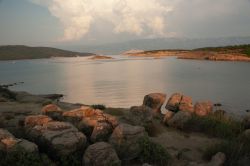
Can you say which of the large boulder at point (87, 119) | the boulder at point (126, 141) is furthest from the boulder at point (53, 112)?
the boulder at point (126, 141)

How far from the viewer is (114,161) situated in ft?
32.1

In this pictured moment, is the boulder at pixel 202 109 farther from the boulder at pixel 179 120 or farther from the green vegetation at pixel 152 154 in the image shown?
the green vegetation at pixel 152 154

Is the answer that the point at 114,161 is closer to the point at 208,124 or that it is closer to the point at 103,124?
the point at 103,124

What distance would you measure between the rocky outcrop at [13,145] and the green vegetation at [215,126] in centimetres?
766

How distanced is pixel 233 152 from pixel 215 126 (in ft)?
12.1

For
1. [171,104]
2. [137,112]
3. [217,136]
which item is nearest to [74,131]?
[137,112]

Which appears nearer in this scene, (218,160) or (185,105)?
(218,160)

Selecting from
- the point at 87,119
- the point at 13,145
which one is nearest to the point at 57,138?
the point at 13,145

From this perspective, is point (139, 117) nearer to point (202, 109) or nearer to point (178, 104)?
point (178, 104)

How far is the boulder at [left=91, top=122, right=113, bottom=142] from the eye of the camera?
1126 centimetres

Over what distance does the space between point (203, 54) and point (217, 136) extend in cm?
12843

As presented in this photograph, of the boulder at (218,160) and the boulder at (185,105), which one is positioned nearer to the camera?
the boulder at (218,160)

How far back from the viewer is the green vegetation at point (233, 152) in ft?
34.4

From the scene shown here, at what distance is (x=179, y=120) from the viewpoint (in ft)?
49.4
